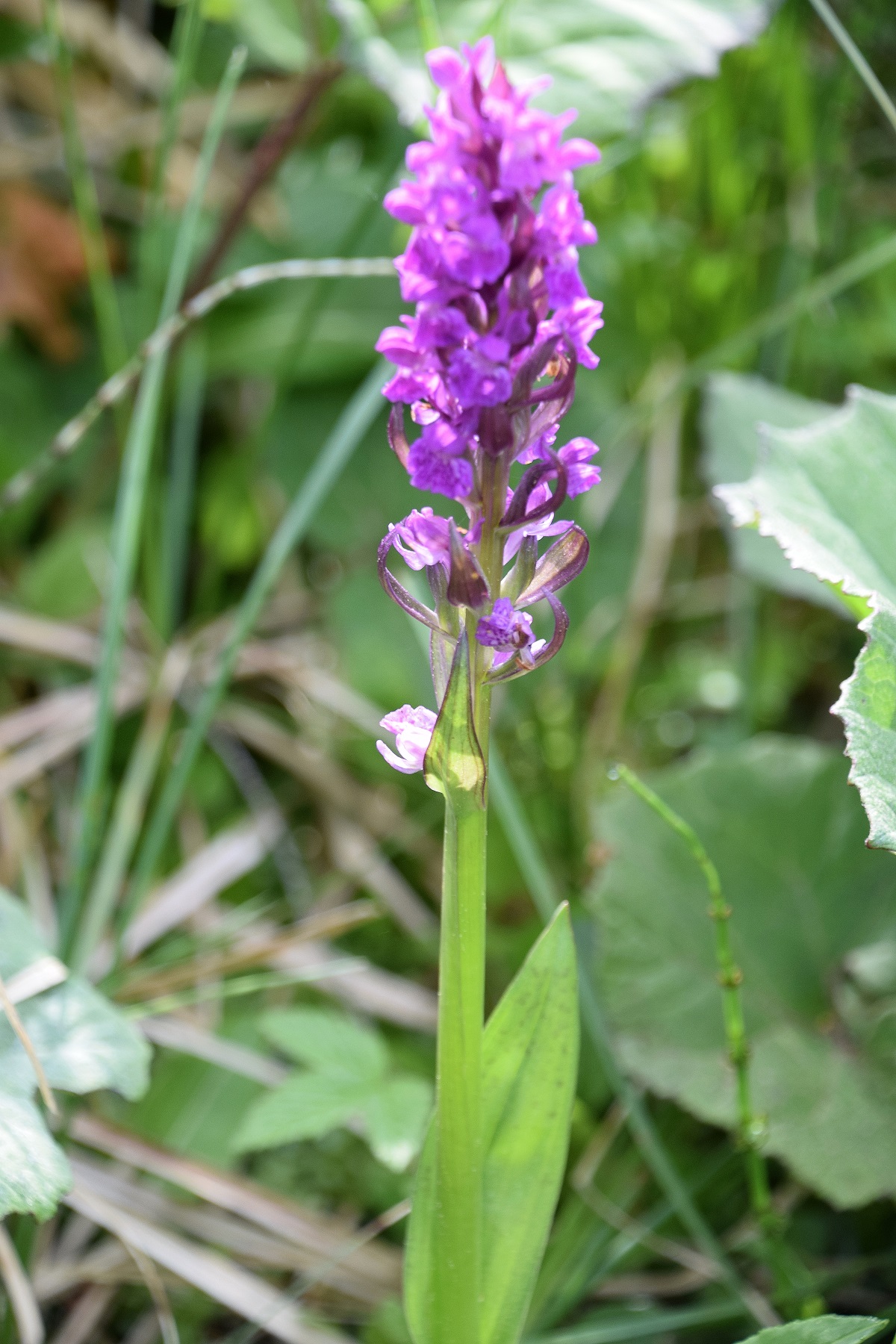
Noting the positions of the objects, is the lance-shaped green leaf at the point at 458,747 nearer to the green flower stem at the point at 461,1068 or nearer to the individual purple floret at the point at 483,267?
the green flower stem at the point at 461,1068

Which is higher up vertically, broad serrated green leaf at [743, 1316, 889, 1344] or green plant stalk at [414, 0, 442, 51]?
green plant stalk at [414, 0, 442, 51]

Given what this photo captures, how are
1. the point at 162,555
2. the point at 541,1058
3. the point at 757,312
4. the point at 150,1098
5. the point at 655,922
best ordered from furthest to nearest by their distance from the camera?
the point at 757,312 < the point at 162,555 < the point at 150,1098 < the point at 655,922 < the point at 541,1058

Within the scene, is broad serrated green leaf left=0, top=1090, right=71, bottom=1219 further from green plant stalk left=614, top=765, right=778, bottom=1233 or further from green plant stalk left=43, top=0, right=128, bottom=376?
green plant stalk left=43, top=0, right=128, bottom=376

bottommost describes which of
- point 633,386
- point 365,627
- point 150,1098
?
point 150,1098

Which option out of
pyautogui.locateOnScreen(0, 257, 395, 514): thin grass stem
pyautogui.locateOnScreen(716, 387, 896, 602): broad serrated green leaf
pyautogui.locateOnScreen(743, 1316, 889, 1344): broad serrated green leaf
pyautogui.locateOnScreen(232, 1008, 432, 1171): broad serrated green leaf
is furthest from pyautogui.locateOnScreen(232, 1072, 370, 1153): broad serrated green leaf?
pyautogui.locateOnScreen(0, 257, 395, 514): thin grass stem

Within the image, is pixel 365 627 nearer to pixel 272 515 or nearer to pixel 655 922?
pixel 272 515

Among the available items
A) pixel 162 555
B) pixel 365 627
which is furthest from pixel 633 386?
pixel 162 555

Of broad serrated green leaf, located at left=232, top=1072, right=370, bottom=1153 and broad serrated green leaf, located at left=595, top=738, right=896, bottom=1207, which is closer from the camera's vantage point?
broad serrated green leaf, located at left=232, top=1072, right=370, bottom=1153
